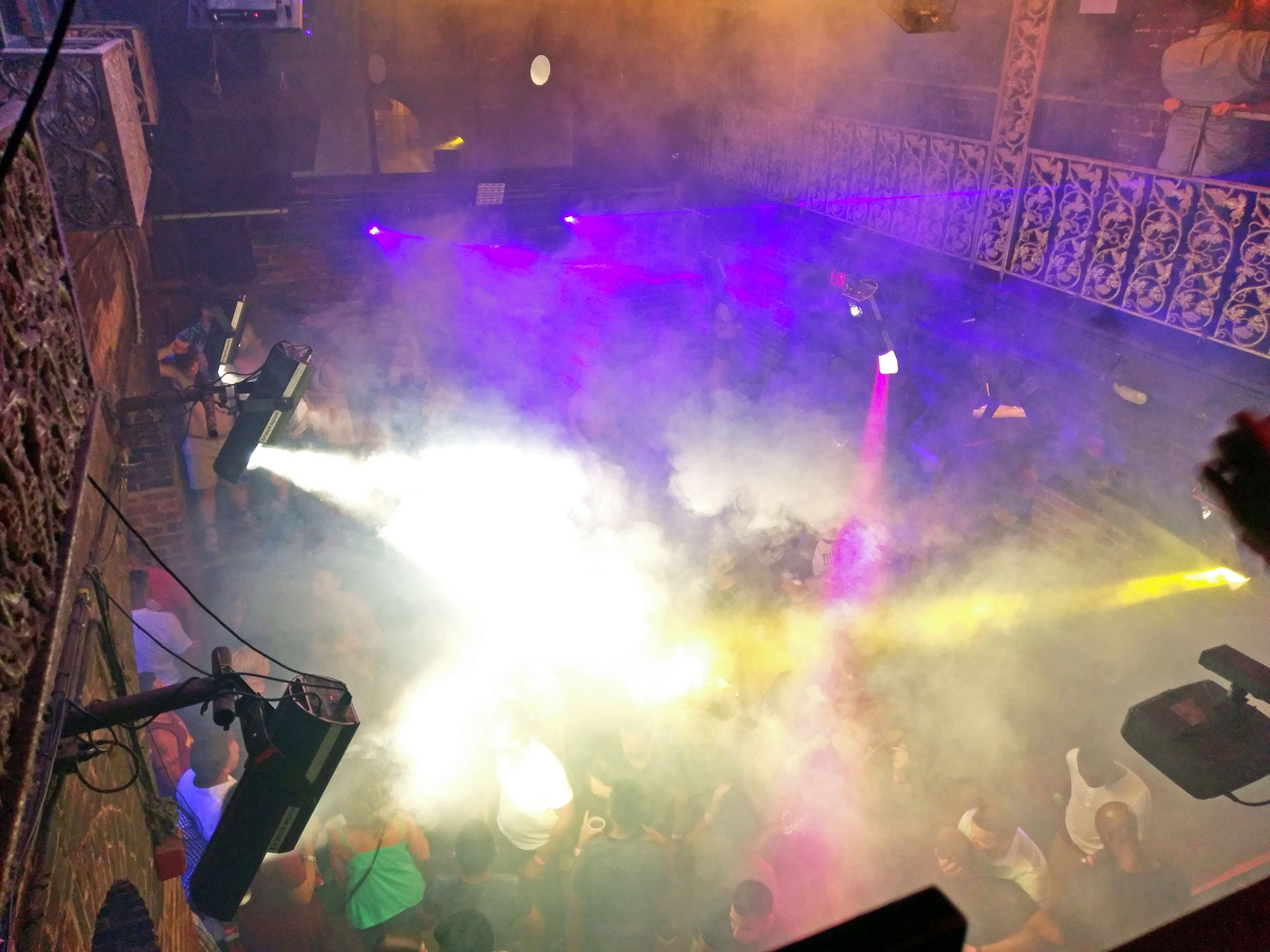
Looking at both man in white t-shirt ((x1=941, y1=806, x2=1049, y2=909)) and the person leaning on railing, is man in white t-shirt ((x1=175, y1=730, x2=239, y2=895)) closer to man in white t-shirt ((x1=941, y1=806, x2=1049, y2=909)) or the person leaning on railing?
man in white t-shirt ((x1=941, y1=806, x2=1049, y2=909))

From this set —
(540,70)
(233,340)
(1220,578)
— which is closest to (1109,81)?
(1220,578)

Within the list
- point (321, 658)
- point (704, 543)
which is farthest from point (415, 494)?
point (704, 543)

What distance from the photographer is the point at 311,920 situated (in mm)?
4895

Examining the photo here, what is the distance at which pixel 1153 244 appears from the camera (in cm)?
555

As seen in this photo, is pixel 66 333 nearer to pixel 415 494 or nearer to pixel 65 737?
pixel 65 737

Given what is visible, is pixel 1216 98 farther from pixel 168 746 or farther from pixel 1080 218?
pixel 168 746

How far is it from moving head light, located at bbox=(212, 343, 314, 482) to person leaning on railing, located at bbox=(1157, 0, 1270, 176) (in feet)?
19.5

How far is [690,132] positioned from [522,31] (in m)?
2.61

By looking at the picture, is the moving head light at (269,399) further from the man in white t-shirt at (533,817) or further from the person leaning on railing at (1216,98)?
the person leaning on railing at (1216,98)

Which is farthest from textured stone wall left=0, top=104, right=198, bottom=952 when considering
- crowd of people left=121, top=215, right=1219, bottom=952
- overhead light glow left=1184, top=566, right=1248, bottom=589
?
overhead light glow left=1184, top=566, right=1248, bottom=589

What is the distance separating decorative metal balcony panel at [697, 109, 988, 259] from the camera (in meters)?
7.05

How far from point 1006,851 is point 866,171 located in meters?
6.32

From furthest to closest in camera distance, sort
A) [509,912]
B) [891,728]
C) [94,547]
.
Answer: [891,728] < [509,912] < [94,547]

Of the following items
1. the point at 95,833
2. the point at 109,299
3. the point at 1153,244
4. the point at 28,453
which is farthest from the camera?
the point at 1153,244
